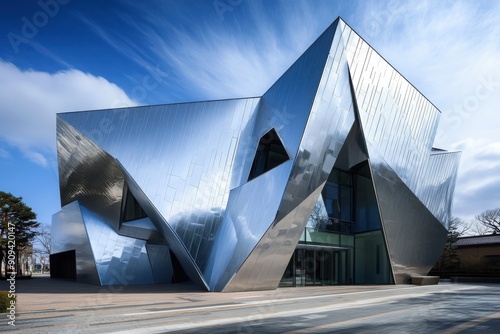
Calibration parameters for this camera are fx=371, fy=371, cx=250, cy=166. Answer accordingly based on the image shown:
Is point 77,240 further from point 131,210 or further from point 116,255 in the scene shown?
point 131,210

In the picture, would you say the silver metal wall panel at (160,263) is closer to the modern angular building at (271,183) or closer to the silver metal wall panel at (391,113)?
the modern angular building at (271,183)

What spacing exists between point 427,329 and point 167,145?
16.0m

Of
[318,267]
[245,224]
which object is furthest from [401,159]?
[245,224]

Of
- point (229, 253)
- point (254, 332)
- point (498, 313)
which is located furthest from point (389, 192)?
point (254, 332)

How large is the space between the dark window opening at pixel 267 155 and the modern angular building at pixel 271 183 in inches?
3.9

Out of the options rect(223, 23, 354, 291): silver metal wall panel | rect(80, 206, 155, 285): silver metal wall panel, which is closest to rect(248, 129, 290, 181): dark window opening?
rect(223, 23, 354, 291): silver metal wall panel

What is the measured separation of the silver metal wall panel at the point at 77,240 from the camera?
78.2 ft

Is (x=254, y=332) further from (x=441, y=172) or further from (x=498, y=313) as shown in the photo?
(x=441, y=172)

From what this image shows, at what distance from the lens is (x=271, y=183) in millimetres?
18047

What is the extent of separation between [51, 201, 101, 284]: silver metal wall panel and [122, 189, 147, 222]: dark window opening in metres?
2.75

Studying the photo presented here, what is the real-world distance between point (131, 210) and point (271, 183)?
39.9ft

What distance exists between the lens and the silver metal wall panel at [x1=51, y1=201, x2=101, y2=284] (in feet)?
78.2

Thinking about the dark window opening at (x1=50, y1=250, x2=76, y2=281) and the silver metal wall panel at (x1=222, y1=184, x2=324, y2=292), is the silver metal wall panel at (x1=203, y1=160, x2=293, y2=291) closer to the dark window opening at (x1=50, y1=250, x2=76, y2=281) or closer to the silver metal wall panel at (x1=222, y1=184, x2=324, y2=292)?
the silver metal wall panel at (x1=222, y1=184, x2=324, y2=292)

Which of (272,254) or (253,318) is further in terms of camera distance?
(272,254)
